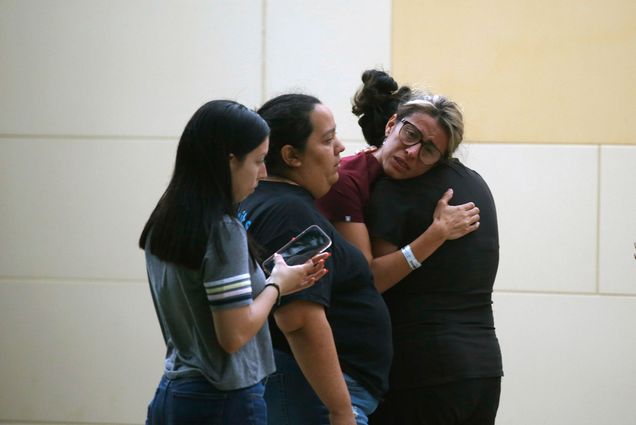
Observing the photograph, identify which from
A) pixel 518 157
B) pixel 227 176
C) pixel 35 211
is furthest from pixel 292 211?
pixel 35 211

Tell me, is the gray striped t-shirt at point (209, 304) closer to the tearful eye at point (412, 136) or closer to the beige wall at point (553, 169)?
the tearful eye at point (412, 136)

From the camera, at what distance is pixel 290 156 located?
2393 millimetres

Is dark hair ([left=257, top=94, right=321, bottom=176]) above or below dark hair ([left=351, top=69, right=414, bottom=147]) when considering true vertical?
below

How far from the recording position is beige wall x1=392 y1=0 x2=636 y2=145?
4512 mm

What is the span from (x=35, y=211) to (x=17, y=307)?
475mm

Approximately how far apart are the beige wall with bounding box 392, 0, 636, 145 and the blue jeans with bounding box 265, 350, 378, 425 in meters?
2.42

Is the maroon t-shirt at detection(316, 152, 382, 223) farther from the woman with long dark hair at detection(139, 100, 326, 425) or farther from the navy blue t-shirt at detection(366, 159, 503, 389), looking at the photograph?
the woman with long dark hair at detection(139, 100, 326, 425)

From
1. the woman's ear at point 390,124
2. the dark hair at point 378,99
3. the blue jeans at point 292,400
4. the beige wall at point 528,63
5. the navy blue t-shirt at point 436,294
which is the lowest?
the blue jeans at point 292,400

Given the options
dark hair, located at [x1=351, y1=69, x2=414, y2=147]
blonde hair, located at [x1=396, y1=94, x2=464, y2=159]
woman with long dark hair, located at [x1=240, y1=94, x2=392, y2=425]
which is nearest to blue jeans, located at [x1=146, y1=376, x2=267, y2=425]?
woman with long dark hair, located at [x1=240, y1=94, x2=392, y2=425]

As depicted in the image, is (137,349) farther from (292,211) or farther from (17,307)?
(292,211)

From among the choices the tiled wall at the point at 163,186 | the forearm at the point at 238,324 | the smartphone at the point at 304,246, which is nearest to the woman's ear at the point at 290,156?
the smartphone at the point at 304,246

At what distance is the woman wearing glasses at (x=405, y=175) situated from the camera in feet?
8.52

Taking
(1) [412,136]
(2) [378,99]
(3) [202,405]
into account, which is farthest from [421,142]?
(3) [202,405]

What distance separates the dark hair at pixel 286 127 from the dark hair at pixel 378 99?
1.75 ft
